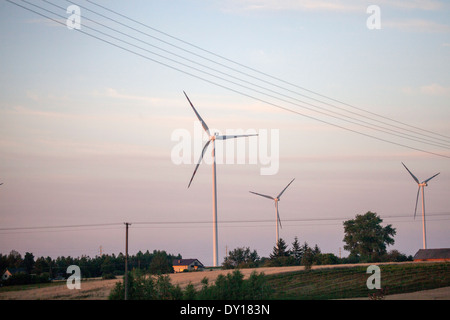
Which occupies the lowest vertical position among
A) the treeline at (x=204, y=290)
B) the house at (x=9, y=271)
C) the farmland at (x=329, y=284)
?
the house at (x=9, y=271)

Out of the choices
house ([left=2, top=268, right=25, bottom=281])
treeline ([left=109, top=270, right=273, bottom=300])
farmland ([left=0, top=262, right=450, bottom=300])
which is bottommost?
house ([left=2, top=268, right=25, bottom=281])

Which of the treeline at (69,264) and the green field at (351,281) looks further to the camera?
the treeline at (69,264)

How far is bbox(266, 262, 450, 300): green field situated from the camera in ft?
311

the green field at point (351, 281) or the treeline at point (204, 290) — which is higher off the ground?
the treeline at point (204, 290)

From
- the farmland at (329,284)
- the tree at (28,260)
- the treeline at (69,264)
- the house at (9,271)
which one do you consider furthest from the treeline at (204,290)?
the tree at (28,260)

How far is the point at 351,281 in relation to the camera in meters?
109

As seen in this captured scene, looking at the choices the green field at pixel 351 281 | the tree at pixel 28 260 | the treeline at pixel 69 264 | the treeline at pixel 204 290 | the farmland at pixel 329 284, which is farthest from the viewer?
the tree at pixel 28 260

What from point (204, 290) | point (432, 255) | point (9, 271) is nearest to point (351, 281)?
point (204, 290)

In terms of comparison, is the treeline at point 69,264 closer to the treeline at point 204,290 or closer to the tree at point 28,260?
the tree at point 28,260

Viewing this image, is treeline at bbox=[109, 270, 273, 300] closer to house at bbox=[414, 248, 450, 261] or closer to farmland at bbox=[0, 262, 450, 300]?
farmland at bbox=[0, 262, 450, 300]

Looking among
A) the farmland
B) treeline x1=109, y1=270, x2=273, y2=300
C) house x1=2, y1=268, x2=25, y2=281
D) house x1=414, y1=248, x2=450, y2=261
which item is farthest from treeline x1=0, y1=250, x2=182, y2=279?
house x1=414, y1=248, x2=450, y2=261

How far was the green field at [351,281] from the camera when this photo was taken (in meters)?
94.8
